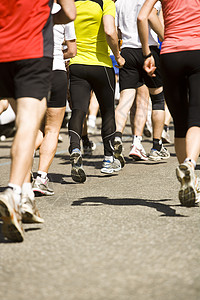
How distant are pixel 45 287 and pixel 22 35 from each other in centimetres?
179

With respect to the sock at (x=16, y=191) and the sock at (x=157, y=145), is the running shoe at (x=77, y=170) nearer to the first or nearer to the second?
the sock at (x=157, y=145)

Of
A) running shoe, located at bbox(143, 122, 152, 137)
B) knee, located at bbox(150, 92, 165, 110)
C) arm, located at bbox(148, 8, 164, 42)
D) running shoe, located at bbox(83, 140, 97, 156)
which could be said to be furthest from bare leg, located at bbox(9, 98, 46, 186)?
running shoe, located at bbox(143, 122, 152, 137)

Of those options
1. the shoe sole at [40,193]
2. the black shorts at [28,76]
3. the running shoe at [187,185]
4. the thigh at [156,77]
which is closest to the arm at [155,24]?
the thigh at [156,77]

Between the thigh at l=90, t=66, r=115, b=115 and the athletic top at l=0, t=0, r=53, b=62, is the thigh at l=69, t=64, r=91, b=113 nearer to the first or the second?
the thigh at l=90, t=66, r=115, b=115

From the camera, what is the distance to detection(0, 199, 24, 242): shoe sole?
349 centimetres

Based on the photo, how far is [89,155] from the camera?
9109 millimetres

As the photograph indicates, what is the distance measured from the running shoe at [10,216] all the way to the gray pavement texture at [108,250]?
74mm

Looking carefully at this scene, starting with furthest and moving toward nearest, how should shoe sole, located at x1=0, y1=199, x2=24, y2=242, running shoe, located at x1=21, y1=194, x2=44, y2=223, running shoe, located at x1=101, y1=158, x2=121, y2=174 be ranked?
running shoe, located at x1=101, y1=158, x2=121, y2=174, running shoe, located at x1=21, y1=194, x2=44, y2=223, shoe sole, located at x1=0, y1=199, x2=24, y2=242

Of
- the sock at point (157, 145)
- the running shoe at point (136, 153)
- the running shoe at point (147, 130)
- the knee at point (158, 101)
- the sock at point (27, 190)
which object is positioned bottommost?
the running shoe at point (147, 130)

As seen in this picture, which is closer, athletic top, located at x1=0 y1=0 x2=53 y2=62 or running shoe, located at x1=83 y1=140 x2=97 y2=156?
athletic top, located at x1=0 y1=0 x2=53 y2=62

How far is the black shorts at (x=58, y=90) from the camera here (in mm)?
5793

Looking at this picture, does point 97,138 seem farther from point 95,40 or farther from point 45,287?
point 45,287

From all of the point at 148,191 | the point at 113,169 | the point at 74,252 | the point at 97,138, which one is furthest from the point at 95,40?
the point at 97,138

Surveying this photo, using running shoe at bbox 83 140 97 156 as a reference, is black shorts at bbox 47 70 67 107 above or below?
above
